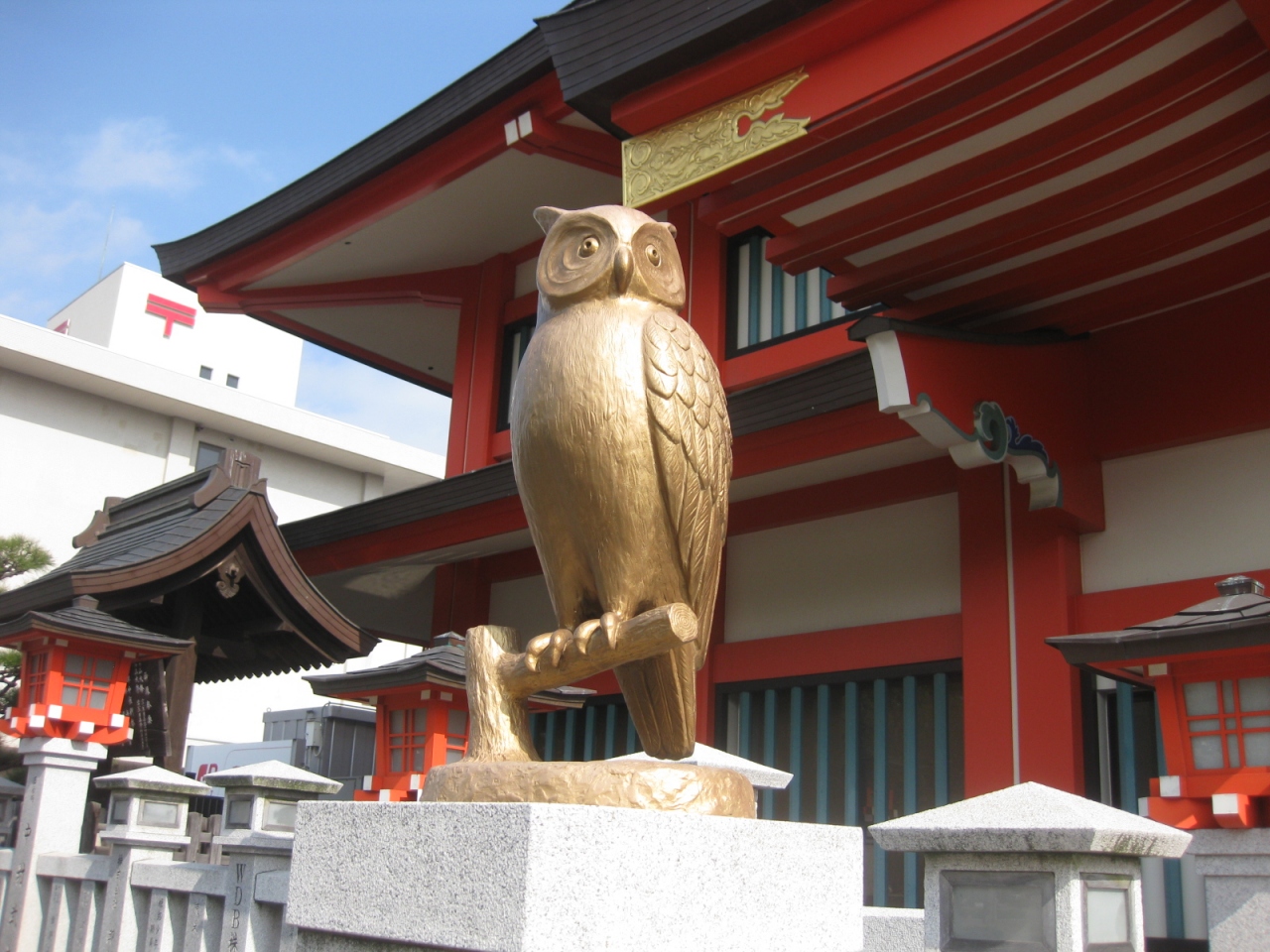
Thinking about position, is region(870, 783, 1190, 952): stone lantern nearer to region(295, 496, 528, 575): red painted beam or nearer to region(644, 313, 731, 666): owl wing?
region(644, 313, 731, 666): owl wing

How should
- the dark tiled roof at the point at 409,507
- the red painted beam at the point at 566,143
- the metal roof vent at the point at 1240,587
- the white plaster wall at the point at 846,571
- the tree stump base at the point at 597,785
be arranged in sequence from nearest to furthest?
1. the tree stump base at the point at 597,785
2. the metal roof vent at the point at 1240,587
3. the white plaster wall at the point at 846,571
4. the red painted beam at the point at 566,143
5. the dark tiled roof at the point at 409,507

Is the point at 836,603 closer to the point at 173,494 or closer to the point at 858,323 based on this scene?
the point at 858,323

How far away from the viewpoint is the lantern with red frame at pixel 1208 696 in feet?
13.3

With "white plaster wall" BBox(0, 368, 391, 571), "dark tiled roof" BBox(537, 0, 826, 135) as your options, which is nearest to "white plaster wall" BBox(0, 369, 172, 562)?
"white plaster wall" BBox(0, 368, 391, 571)

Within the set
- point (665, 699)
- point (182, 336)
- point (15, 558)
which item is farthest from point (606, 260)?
point (182, 336)

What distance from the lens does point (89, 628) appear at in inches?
242

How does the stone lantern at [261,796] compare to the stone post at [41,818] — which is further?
the stone post at [41,818]

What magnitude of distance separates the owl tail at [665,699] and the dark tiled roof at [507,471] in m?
2.33

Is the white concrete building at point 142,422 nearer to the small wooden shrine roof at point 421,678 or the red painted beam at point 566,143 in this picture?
the red painted beam at point 566,143

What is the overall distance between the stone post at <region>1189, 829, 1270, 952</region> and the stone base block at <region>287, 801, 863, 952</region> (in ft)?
6.89

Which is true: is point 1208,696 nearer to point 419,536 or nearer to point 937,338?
point 937,338

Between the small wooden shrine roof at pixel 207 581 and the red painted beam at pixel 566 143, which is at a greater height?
the red painted beam at pixel 566 143

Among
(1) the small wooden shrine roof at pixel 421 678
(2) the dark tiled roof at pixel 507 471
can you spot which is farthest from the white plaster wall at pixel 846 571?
(1) the small wooden shrine roof at pixel 421 678

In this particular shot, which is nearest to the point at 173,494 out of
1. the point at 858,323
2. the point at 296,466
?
the point at 858,323
